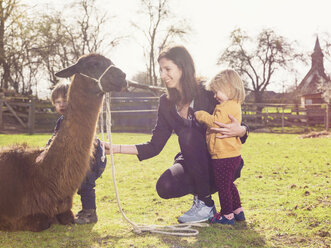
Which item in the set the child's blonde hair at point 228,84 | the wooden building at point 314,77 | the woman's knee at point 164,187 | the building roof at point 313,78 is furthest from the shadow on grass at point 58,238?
the building roof at point 313,78

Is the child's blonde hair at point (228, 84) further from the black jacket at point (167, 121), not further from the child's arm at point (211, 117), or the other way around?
the black jacket at point (167, 121)

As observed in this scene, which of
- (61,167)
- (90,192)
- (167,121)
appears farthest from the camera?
(167,121)

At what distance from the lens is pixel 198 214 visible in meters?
3.08

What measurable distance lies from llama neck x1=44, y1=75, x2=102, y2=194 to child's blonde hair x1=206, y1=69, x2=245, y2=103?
3.54 ft

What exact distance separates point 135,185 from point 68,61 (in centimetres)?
2236

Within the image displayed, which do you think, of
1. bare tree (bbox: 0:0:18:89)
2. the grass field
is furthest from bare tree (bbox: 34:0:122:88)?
the grass field

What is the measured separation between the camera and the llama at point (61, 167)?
278 centimetres

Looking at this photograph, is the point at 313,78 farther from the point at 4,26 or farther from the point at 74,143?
the point at 74,143

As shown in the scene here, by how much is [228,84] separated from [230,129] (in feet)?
1.33

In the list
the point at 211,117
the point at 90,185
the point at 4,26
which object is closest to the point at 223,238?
the point at 211,117

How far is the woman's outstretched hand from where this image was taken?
2.87 metres

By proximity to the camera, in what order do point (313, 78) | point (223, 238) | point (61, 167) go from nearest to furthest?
point (223, 238) < point (61, 167) < point (313, 78)

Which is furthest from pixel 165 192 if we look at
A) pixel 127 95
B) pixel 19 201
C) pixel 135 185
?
pixel 127 95

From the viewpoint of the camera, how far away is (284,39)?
2839 cm
